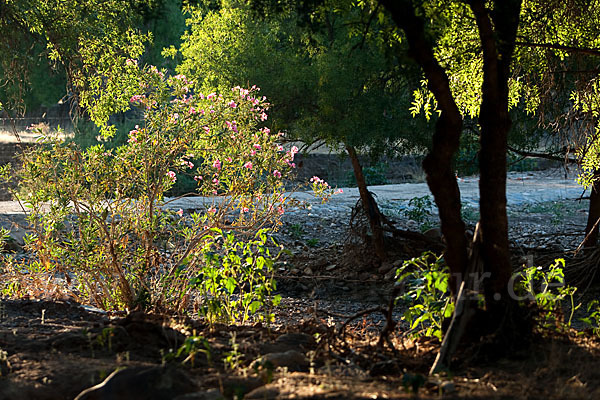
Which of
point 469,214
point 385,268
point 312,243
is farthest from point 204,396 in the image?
point 469,214

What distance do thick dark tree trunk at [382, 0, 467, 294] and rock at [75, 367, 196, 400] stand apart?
6.09 ft

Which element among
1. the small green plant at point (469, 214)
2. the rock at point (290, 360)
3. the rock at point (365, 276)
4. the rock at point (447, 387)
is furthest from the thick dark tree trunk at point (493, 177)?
the small green plant at point (469, 214)

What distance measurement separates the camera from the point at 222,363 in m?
4.08

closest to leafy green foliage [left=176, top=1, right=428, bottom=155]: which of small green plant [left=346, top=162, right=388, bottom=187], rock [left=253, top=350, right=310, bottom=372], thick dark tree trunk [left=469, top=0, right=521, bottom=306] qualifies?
thick dark tree trunk [left=469, top=0, right=521, bottom=306]

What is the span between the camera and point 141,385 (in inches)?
131

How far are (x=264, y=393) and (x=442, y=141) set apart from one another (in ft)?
6.26

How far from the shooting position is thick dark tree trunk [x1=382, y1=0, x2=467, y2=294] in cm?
412

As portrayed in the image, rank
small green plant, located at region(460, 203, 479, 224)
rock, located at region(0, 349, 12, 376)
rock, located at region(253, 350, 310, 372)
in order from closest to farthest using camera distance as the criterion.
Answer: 1. rock, located at region(0, 349, 12, 376)
2. rock, located at region(253, 350, 310, 372)
3. small green plant, located at region(460, 203, 479, 224)

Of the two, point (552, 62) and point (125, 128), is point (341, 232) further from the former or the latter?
point (125, 128)

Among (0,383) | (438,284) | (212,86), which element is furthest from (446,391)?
(212,86)

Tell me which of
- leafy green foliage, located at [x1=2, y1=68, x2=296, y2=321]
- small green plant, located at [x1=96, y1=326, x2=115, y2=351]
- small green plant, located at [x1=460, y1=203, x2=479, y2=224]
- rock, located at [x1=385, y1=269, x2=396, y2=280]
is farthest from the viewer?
small green plant, located at [x1=460, y1=203, x2=479, y2=224]

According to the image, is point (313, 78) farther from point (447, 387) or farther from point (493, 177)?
point (447, 387)

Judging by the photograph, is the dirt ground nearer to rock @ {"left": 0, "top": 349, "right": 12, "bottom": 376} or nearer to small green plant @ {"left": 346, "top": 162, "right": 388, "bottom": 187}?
rock @ {"left": 0, "top": 349, "right": 12, "bottom": 376}

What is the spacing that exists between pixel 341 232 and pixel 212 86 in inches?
140
